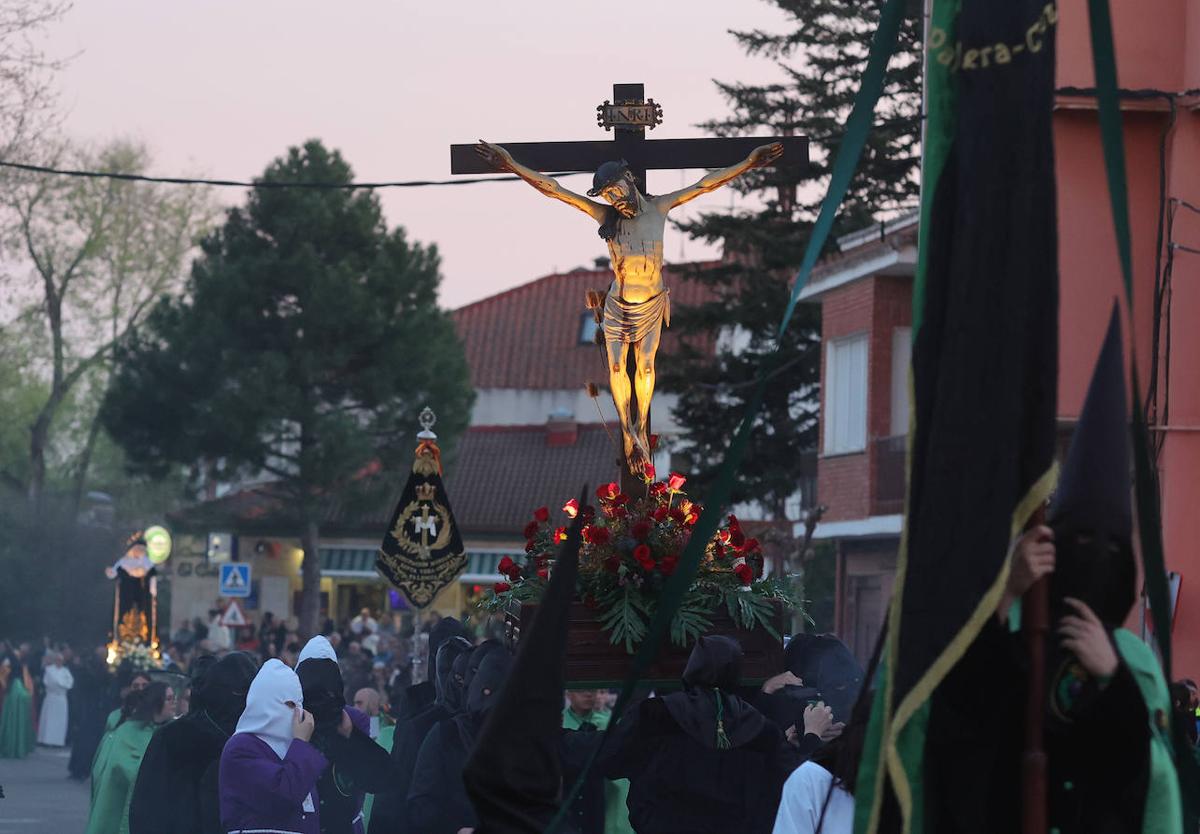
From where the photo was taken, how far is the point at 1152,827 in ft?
13.9

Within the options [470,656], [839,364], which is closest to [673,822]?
[470,656]

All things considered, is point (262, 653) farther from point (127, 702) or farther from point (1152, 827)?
point (1152, 827)

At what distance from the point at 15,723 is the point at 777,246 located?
14.1 m

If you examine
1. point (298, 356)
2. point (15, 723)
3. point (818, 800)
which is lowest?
point (15, 723)

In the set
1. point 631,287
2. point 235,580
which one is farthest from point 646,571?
point 235,580

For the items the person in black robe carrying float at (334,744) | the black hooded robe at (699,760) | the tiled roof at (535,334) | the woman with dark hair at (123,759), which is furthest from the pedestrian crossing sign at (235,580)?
the black hooded robe at (699,760)

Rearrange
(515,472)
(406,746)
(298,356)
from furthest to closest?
1. (515,472)
2. (298,356)
3. (406,746)

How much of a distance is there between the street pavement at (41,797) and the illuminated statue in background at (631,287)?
11.8m

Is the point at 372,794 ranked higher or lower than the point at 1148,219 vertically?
lower

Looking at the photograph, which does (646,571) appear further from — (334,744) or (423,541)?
(423,541)

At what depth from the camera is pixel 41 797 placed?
25.7m

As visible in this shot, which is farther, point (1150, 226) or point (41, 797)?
point (41, 797)

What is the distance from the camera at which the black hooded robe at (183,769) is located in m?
9.64

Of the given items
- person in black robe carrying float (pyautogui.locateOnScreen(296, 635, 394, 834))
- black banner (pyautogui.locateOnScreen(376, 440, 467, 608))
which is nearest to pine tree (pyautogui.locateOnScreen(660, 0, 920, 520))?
black banner (pyautogui.locateOnScreen(376, 440, 467, 608))
